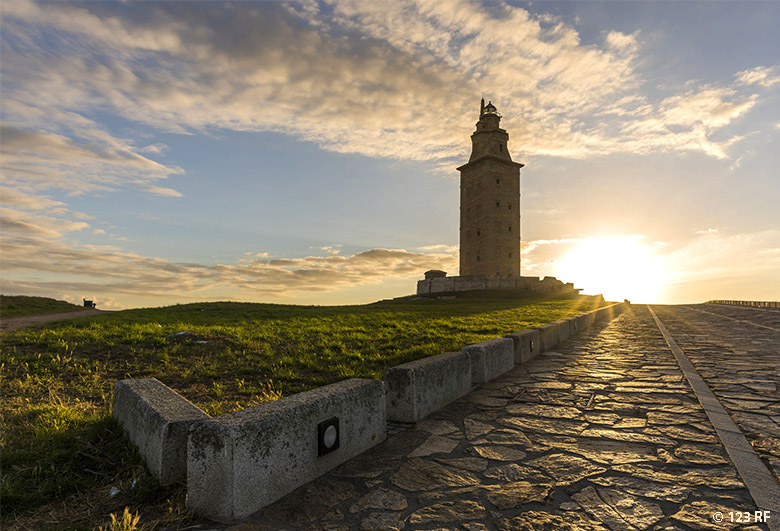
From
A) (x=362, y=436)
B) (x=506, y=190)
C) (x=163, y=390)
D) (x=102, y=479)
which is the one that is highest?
(x=506, y=190)

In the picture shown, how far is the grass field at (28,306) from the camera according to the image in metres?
20.8

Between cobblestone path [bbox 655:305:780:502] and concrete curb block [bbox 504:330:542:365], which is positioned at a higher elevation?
concrete curb block [bbox 504:330:542:365]

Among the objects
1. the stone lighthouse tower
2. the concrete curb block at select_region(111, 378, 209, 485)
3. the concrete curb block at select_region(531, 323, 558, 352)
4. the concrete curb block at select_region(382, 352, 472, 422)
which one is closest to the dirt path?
the concrete curb block at select_region(111, 378, 209, 485)

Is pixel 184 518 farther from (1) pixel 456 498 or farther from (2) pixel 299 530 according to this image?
(1) pixel 456 498

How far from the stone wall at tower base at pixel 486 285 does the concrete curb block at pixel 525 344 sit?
3439 centimetres

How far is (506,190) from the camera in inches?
2000

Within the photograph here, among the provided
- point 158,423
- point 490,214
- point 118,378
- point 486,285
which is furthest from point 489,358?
point 490,214

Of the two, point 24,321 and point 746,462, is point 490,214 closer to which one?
point 24,321

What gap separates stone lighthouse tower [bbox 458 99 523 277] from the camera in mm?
49281

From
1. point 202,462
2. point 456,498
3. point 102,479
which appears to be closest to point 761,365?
point 456,498

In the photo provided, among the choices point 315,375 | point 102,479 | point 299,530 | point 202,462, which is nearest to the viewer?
point 299,530

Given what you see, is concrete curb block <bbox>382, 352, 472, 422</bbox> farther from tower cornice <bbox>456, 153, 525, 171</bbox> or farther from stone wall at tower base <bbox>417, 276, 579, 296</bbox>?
tower cornice <bbox>456, 153, 525, 171</bbox>

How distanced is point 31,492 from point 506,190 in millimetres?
51964

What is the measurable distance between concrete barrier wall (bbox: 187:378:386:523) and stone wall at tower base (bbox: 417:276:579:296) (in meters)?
40.5
